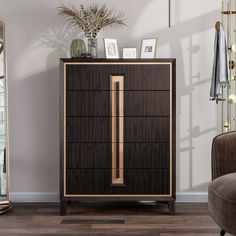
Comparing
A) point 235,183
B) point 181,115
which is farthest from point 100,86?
point 235,183

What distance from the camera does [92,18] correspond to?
4.09 meters

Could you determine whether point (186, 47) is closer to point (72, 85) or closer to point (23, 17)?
point (72, 85)

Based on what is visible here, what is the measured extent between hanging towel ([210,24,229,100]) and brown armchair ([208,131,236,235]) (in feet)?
4.11

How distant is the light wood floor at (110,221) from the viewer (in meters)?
3.39

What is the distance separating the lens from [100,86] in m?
3.82

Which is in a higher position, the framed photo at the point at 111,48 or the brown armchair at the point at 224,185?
the framed photo at the point at 111,48

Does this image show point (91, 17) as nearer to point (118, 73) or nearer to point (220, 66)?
point (118, 73)

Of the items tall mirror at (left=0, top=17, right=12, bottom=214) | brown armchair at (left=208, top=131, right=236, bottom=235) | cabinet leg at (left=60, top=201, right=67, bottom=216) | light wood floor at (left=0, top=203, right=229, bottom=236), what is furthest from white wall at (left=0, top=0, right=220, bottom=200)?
brown armchair at (left=208, top=131, right=236, bottom=235)

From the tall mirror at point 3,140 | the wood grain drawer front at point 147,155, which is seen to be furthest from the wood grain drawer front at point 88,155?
the tall mirror at point 3,140

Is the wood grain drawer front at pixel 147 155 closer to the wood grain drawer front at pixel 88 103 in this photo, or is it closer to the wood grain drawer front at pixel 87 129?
the wood grain drawer front at pixel 87 129

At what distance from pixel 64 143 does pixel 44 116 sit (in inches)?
20.8

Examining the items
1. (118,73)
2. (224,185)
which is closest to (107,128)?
(118,73)

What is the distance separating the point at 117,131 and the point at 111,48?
0.71 m

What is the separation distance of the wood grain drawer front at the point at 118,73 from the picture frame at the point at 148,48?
318 millimetres
